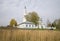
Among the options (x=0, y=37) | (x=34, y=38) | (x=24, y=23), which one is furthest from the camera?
(x=24, y=23)

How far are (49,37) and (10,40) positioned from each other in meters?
2.04

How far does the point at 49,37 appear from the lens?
318 inches

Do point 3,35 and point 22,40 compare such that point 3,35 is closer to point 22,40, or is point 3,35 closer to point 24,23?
point 22,40

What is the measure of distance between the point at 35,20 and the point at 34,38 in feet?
87.3

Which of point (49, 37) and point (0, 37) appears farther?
point (49, 37)

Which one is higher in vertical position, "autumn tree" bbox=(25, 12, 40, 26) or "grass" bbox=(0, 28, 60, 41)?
"autumn tree" bbox=(25, 12, 40, 26)

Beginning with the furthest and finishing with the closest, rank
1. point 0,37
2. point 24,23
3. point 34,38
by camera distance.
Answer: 1. point 24,23
2. point 34,38
3. point 0,37

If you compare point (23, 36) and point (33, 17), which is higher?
point (33, 17)

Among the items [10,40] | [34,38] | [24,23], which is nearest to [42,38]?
[34,38]

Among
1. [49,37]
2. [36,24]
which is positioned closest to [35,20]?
[36,24]

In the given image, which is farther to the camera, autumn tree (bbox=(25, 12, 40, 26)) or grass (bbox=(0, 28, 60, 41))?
autumn tree (bbox=(25, 12, 40, 26))

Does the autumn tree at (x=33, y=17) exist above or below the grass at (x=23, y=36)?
Answer: above

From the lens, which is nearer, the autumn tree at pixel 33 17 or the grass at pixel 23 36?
the grass at pixel 23 36

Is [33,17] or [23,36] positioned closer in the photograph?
[23,36]
